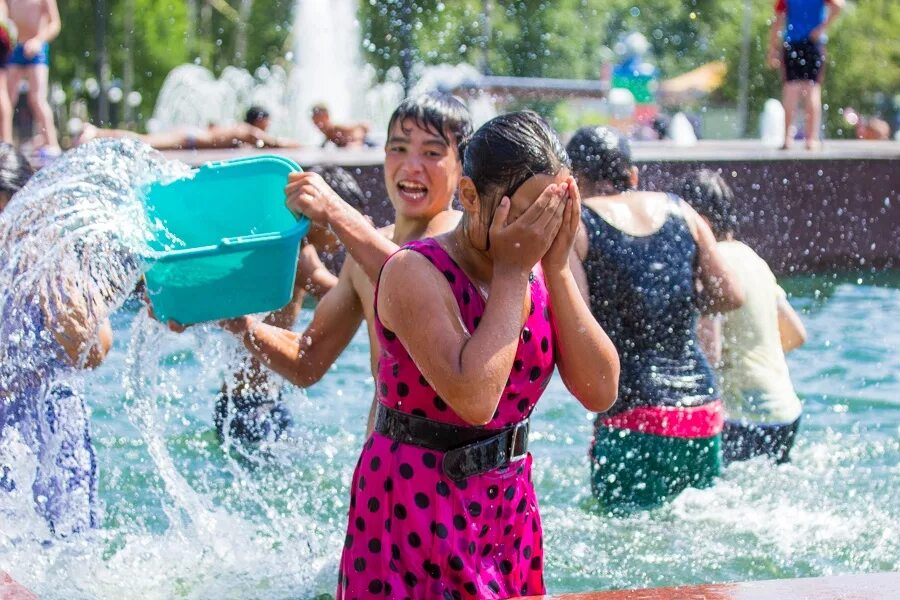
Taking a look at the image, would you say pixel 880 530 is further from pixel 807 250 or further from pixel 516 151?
pixel 807 250

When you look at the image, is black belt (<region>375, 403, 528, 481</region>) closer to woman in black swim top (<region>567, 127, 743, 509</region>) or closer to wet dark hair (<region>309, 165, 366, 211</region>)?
woman in black swim top (<region>567, 127, 743, 509</region>)

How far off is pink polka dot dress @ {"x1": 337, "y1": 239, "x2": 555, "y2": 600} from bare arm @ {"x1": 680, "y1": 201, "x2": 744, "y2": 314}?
2295 millimetres

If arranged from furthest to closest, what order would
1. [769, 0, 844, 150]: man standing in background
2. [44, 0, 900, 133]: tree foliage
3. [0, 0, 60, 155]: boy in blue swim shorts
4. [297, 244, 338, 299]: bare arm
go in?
1. [44, 0, 900, 133]: tree foliage
2. [769, 0, 844, 150]: man standing in background
3. [0, 0, 60, 155]: boy in blue swim shorts
4. [297, 244, 338, 299]: bare arm

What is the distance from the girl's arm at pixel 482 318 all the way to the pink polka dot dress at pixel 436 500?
7cm

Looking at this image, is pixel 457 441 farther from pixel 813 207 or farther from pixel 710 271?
pixel 813 207

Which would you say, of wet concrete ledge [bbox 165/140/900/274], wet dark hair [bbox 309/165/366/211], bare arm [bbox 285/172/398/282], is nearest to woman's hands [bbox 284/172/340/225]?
bare arm [bbox 285/172/398/282]

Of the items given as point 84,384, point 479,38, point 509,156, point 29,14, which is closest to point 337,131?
point 29,14

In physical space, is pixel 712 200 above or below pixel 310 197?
below

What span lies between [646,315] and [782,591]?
232 centimetres

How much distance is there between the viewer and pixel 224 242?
11.0 ft

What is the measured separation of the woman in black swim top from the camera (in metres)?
4.77

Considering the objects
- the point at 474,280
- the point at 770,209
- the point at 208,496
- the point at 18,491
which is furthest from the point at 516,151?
the point at 770,209

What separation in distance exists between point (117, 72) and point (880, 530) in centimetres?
3244

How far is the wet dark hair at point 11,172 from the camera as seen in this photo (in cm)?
466
